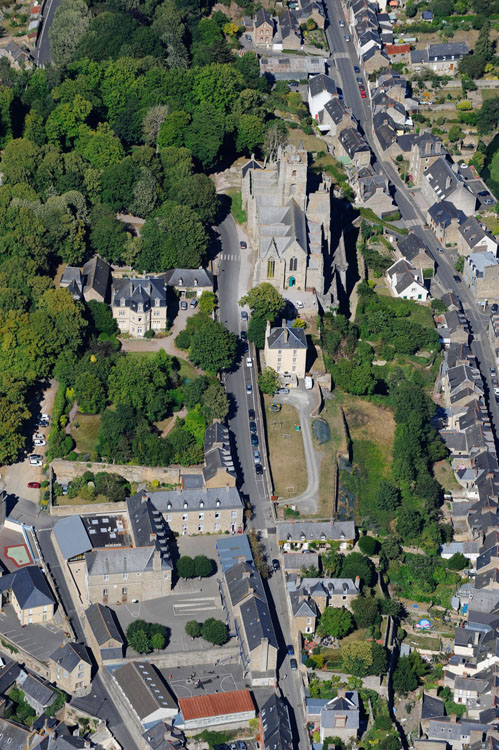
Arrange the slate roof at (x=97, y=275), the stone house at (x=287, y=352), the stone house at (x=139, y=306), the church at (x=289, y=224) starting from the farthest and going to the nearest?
1. the church at (x=289, y=224)
2. the slate roof at (x=97, y=275)
3. the stone house at (x=139, y=306)
4. the stone house at (x=287, y=352)

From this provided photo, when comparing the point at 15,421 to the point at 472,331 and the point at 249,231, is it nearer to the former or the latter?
the point at 249,231

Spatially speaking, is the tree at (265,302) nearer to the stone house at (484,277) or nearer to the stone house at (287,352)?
the stone house at (287,352)

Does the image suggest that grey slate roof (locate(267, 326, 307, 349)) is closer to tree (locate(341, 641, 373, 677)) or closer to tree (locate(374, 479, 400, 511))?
tree (locate(374, 479, 400, 511))

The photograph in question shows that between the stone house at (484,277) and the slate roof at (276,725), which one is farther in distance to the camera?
the stone house at (484,277)

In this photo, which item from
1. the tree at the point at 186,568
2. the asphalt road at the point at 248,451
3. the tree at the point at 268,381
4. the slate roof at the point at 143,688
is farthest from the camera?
the tree at the point at 268,381

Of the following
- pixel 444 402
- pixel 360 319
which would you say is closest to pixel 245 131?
pixel 360 319

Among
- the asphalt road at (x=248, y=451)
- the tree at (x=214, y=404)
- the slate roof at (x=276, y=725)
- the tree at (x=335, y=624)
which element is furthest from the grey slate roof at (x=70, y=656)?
the tree at (x=214, y=404)

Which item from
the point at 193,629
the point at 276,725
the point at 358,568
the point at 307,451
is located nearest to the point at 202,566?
the point at 193,629

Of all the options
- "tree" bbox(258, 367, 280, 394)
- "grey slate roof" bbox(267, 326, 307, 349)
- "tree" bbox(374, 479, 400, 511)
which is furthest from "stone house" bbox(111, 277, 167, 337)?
"tree" bbox(374, 479, 400, 511)
